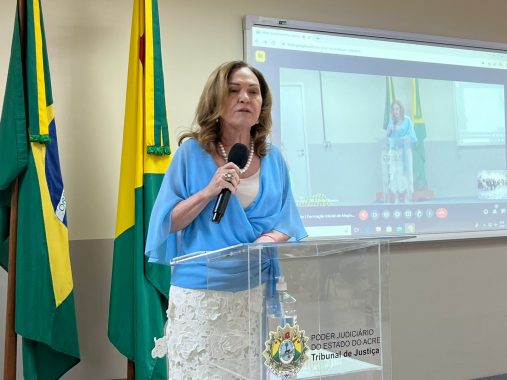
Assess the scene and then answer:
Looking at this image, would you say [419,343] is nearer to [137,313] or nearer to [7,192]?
[137,313]

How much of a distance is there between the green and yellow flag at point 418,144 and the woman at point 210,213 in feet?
6.89

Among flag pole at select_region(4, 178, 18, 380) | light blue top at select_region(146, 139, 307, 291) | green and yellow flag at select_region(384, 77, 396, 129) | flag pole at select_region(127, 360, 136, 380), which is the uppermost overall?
green and yellow flag at select_region(384, 77, 396, 129)

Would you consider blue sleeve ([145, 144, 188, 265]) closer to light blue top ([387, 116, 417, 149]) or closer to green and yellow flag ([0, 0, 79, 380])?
green and yellow flag ([0, 0, 79, 380])

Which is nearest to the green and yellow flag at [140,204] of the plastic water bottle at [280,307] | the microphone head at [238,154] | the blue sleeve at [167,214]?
the blue sleeve at [167,214]

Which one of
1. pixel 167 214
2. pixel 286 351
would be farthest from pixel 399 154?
pixel 286 351

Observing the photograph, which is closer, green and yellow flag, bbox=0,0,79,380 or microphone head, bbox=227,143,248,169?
microphone head, bbox=227,143,248,169

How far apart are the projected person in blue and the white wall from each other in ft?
1.15

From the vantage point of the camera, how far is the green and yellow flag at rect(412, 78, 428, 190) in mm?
3727

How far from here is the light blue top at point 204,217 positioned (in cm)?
165

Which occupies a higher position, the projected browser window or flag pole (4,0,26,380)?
the projected browser window

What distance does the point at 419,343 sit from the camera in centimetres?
363

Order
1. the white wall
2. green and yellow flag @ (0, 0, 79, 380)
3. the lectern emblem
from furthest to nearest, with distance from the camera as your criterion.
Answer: the white wall → green and yellow flag @ (0, 0, 79, 380) → the lectern emblem

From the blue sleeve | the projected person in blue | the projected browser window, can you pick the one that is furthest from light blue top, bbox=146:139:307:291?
the projected person in blue

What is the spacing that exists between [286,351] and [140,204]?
148 cm
